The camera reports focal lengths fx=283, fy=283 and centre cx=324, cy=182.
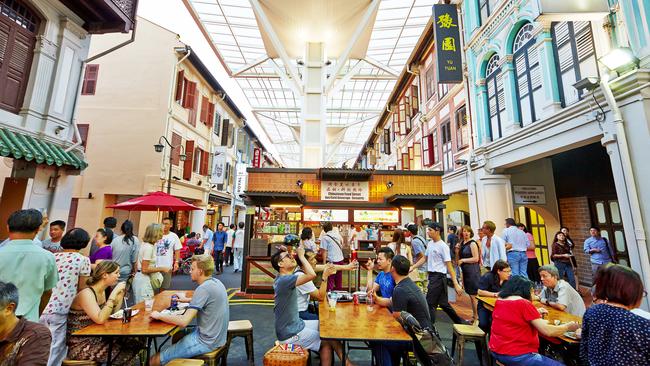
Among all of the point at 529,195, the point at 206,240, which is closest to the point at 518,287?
the point at 529,195

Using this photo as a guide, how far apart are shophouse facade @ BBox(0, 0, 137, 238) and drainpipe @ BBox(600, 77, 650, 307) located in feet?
37.1

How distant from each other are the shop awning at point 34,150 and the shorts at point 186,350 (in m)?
5.28

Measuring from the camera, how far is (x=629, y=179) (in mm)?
5133

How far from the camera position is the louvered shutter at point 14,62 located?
612cm

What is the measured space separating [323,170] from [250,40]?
11.1m

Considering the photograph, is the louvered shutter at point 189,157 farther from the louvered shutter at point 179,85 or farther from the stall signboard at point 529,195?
the stall signboard at point 529,195

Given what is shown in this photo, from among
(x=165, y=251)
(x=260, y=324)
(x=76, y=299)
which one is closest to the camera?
(x=76, y=299)

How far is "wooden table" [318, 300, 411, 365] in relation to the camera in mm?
2912

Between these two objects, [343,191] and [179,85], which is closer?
[343,191]

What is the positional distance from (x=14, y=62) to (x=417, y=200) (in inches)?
426

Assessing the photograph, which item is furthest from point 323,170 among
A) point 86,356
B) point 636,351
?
point 636,351

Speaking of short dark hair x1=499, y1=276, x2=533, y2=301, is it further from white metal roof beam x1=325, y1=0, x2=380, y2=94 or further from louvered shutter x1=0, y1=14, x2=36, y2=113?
white metal roof beam x1=325, y1=0, x2=380, y2=94

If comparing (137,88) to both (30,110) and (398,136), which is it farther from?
(398,136)

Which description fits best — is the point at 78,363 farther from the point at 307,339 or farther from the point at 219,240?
the point at 219,240
